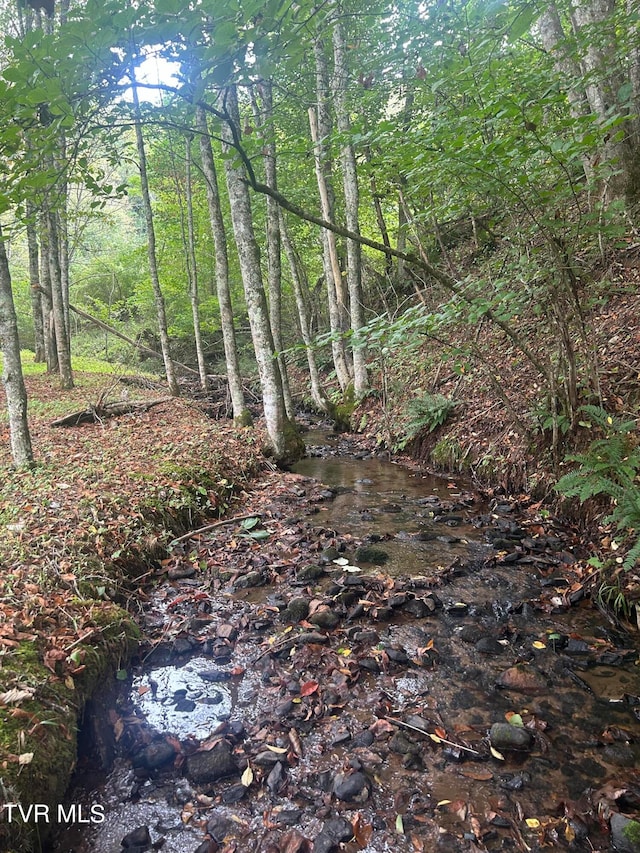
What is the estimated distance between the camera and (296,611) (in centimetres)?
469

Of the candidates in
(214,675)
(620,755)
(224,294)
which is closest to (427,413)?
(224,294)

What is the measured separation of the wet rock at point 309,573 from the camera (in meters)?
5.41

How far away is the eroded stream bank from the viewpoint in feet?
8.77

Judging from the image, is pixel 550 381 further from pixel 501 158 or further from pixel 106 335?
pixel 106 335

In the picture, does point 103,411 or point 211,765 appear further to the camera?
→ point 103,411

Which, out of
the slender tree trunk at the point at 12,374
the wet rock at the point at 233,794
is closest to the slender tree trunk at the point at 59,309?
the slender tree trunk at the point at 12,374

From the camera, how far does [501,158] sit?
13.7 ft

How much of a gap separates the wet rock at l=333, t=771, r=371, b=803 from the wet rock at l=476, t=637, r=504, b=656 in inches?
64.1

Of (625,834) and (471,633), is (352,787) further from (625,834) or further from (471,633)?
(471,633)

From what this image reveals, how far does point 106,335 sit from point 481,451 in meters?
24.0

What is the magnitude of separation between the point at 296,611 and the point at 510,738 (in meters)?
2.20

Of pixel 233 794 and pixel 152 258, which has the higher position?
pixel 152 258

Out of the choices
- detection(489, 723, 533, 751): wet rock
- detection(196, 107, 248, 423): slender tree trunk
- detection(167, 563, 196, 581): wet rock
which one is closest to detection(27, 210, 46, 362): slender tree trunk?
detection(196, 107, 248, 423): slender tree trunk

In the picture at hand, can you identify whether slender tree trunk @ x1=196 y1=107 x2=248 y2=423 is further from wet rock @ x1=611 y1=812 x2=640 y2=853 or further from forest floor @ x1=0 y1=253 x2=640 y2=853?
wet rock @ x1=611 y1=812 x2=640 y2=853
